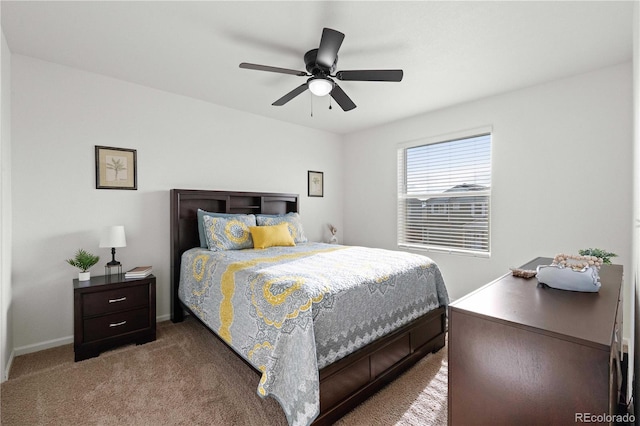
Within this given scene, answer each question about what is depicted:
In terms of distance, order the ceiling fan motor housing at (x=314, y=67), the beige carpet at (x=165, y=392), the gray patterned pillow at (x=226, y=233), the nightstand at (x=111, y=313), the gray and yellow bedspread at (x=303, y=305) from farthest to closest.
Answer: the gray patterned pillow at (x=226, y=233), the nightstand at (x=111, y=313), the ceiling fan motor housing at (x=314, y=67), the beige carpet at (x=165, y=392), the gray and yellow bedspread at (x=303, y=305)

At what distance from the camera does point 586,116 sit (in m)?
2.80

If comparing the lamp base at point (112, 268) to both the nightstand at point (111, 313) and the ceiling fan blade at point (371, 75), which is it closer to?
the nightstand at point (111, 313)

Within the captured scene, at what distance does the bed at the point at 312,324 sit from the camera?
1562mm

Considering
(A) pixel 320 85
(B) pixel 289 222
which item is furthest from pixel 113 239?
(A) pixel 320 85

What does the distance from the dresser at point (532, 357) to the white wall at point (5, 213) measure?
2930 millimetres

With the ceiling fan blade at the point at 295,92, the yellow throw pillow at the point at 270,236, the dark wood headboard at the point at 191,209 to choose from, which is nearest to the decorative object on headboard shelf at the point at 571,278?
the ceiling fan blade at the point at 295,92

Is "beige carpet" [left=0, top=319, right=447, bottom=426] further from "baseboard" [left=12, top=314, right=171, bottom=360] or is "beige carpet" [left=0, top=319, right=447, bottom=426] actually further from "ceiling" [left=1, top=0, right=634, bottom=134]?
"ceiling" [left=1, top=0, right=634, bottom=134]

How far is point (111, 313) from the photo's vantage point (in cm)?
250

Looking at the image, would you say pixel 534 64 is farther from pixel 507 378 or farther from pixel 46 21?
pixel 46 21

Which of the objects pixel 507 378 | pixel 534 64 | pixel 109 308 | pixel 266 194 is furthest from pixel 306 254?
pixel 534 64

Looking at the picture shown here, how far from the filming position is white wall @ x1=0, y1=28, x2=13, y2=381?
204 cm

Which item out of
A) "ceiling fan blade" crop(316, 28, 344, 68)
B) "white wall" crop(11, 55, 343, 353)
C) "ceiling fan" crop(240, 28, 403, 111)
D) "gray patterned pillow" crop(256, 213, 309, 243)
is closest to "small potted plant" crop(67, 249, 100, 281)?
"white wall" crop(11, 55, 343, 353)

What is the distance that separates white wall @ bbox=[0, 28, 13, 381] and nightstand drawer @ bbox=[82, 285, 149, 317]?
0.48m

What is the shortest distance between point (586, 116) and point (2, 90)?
5010 mm
